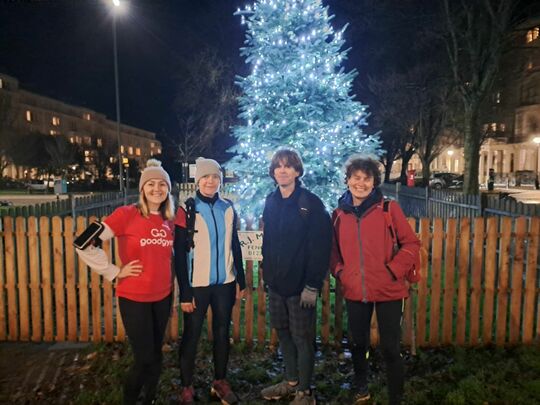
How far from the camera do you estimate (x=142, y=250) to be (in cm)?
336

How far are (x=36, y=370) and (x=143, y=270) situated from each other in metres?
2.19

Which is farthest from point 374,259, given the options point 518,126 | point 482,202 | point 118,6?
point 518,126

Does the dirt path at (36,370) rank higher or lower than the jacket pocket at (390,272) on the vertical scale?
lower

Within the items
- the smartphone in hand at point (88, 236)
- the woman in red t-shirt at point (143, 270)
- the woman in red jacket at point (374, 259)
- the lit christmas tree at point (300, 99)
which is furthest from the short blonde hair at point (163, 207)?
the lit christmas tree at point (300, 99)

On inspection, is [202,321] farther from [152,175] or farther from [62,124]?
[62,124]

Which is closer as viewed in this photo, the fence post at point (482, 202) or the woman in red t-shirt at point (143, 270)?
the woman in red t-shirt at point (143, 270)

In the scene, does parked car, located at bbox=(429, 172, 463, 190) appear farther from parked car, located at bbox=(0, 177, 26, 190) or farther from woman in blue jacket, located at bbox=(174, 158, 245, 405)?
parked car, located at bbox=(0, 177, 26, 190)

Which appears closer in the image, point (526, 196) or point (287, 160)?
point (287, 160)

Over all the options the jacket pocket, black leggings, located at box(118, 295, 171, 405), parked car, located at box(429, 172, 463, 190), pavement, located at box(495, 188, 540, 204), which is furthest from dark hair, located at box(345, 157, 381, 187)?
parked car, located at box(429, 172, 463, 190)

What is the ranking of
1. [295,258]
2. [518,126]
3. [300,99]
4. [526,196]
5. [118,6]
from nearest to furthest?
[295,258] < [300,99] < [118,6] < [526,196] < [518,126]

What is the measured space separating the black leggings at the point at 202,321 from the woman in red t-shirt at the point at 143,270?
1.06 feet

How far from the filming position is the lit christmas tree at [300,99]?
8.27m

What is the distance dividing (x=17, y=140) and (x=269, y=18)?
51.4 m

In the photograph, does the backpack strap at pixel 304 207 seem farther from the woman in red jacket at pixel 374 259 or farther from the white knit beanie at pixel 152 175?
the white knit beanie at pixel 152 175
